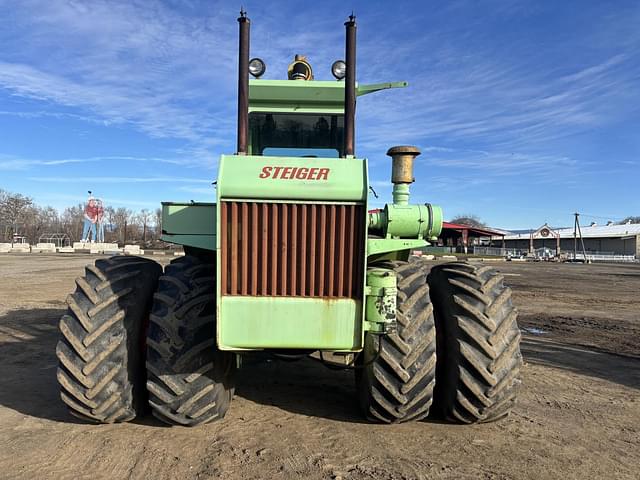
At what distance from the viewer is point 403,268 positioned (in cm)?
395

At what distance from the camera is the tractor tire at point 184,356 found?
11.3 ft

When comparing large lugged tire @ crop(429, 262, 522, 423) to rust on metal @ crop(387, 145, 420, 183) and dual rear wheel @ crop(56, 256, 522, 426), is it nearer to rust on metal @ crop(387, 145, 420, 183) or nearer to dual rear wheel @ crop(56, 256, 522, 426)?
dual rear wheel @ crop(56, 256, 522, 426)

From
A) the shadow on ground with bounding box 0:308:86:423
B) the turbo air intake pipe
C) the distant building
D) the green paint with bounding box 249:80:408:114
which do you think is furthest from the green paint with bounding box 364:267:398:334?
the distant building

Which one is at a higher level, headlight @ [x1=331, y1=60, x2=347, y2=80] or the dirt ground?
headlight @ [x1=331, y1=60, x2=347, y2=80]

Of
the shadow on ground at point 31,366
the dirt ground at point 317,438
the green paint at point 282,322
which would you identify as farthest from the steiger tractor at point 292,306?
the shadow on ground at point 31,366

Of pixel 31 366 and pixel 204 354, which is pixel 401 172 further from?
pixel 31 366

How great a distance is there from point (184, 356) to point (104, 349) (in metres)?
0.62

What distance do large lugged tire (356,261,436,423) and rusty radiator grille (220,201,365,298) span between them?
49 cm

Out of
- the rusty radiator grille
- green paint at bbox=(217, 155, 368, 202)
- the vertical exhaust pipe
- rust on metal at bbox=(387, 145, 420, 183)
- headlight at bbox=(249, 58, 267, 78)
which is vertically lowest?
the rusty radiator grille

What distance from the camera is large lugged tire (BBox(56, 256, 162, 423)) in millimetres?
3475

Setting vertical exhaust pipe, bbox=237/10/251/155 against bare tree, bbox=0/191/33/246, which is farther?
bare tree, bbox=0/191/33/246

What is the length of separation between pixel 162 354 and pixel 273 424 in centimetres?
115

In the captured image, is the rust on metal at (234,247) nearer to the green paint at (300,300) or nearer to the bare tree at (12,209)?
the green paint at (300,300)

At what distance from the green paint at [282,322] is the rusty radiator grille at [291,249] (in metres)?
0.06
